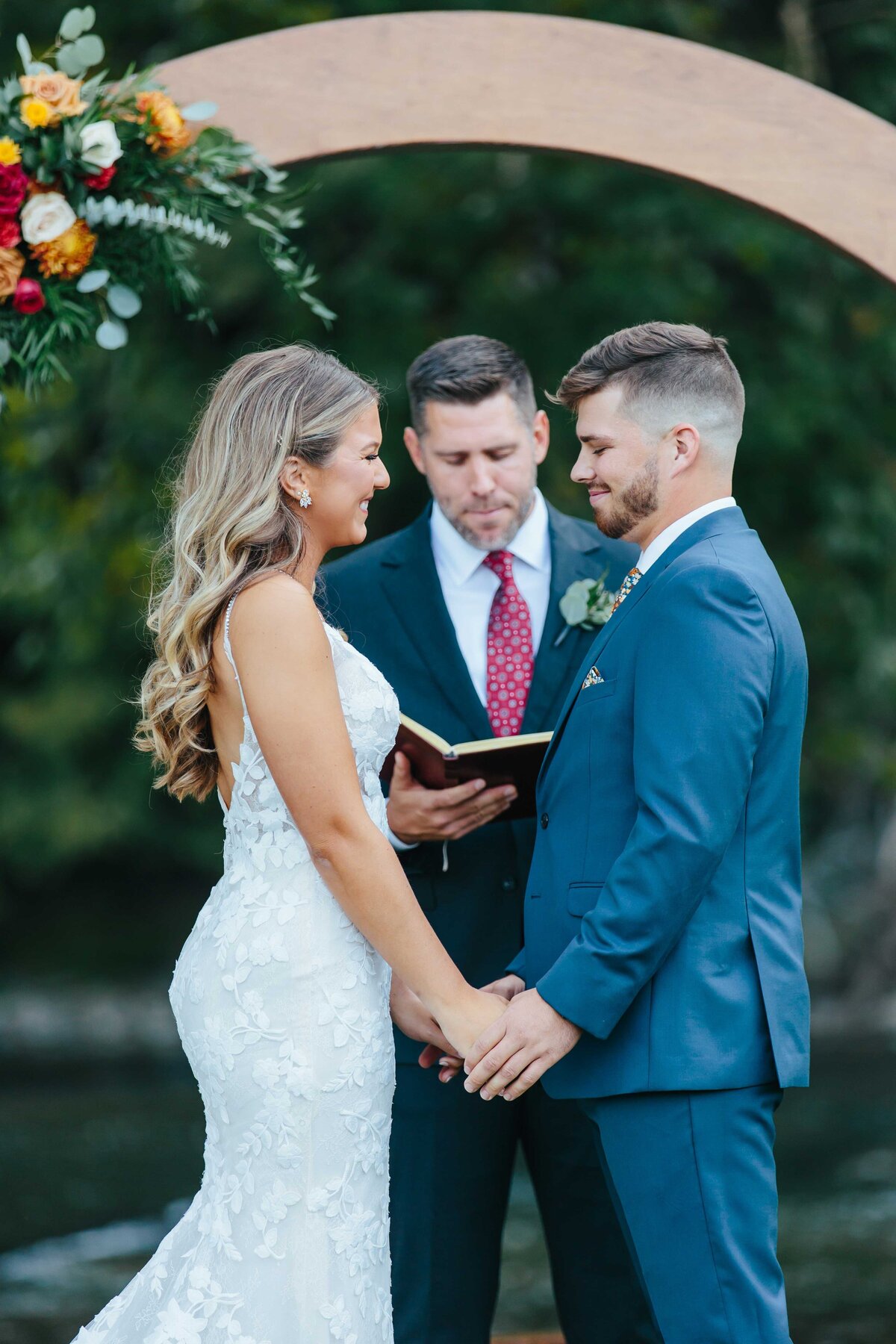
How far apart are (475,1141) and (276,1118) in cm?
87

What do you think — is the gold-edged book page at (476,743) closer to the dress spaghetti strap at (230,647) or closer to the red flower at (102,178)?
the dress spaghetti strap at (230,647)

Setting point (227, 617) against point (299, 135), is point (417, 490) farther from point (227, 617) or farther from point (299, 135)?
point (227, 617)

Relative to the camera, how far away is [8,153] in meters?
3.27

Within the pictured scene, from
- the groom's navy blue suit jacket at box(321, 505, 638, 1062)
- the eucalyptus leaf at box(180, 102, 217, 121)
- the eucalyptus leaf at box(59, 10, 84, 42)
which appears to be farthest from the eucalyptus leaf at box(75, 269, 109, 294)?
the groom's navy blue suit jacket at box(321, 505, 638, 1062)

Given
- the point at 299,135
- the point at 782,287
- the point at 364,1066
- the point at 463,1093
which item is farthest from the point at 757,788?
the point at 782,287

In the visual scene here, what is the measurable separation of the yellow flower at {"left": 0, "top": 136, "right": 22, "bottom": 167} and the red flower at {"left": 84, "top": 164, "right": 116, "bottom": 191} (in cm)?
16

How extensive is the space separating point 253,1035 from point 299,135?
6.62 ft

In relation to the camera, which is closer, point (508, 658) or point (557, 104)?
point (557, 104)

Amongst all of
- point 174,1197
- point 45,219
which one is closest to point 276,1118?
point 45,219

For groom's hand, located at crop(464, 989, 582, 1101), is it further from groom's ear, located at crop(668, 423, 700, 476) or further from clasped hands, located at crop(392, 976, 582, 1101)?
groom's ear, located at crop(668, 423, 700, 476)

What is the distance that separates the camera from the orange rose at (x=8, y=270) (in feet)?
10.9

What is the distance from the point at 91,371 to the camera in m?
7.92

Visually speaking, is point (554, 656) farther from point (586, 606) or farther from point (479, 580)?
point (479, 580)

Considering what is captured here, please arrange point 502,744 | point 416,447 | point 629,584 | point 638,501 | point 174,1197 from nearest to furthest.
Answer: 1. point 638,501
2. point 629,584
3. point 502,744
4. point 416,447
5. point 174,1197
